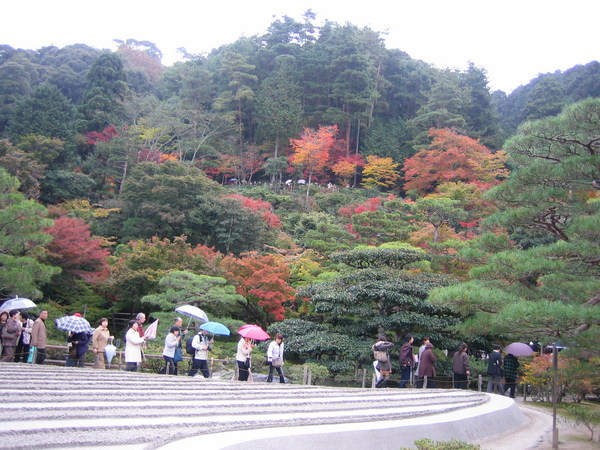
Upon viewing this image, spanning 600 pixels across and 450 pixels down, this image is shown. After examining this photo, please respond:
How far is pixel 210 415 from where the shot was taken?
17.0 feet

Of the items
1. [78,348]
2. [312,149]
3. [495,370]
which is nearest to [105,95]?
[312,149]

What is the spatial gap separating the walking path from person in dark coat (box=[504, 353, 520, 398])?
4.66 m

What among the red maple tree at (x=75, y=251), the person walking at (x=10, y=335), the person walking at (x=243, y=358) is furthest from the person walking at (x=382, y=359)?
the red maple tree at (x=75, y=251)

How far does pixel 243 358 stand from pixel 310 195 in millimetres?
26731

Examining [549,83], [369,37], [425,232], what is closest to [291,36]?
[369,37]

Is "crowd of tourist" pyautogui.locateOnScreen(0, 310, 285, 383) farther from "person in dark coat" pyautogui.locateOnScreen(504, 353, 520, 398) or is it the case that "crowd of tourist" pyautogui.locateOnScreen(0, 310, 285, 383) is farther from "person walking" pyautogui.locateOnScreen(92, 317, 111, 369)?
"person in dark coat" pyautogui.locateOnScreen(504, 353, 520, 398)

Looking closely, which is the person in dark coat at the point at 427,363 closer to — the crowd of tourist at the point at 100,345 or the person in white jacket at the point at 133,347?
the crowd of tourist at the point at 100,345

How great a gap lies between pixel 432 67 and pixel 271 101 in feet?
63.8

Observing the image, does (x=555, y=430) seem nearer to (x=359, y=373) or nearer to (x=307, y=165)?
(x=359, y=373)

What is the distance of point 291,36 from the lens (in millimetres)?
48156

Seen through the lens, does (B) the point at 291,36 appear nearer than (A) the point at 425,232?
No

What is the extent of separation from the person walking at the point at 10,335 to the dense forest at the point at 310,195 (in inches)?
168

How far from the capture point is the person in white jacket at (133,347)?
924cm

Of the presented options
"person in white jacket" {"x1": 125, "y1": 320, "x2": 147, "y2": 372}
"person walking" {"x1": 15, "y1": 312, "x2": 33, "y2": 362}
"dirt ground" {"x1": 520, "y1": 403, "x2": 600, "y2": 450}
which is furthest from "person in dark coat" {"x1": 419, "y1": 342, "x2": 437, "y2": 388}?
"person walking" {"x1": 15, "y1": 312, "x2": 33, "y2": 362}
